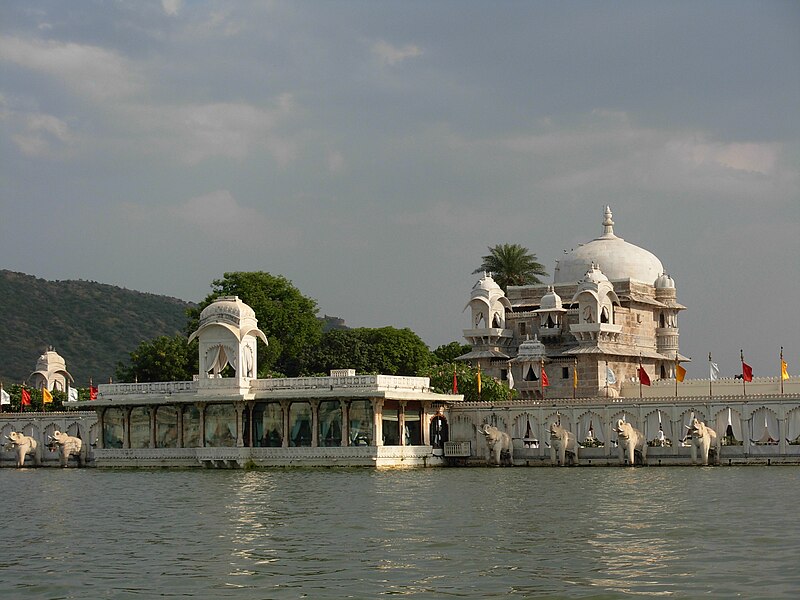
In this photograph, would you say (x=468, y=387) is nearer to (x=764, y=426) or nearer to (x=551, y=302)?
(x=551, y=302)

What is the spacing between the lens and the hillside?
411 feet

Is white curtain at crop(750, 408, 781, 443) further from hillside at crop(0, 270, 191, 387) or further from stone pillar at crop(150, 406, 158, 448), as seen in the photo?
hillside at crop(0, 270, 191, 387)

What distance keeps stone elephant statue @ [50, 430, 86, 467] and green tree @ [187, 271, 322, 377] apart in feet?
62.0

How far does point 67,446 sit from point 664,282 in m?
36.4

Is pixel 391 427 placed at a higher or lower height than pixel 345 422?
lower

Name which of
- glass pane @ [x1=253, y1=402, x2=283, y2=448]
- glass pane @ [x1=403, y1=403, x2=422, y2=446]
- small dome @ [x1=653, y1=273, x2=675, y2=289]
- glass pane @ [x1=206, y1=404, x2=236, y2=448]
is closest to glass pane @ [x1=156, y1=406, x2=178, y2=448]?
glass pane @ [x1=206, y1=404, x2=236, y2=448]

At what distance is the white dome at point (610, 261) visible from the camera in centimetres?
7862

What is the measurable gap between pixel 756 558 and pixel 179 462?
37367 millimetres

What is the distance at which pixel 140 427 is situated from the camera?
5847 centimetres

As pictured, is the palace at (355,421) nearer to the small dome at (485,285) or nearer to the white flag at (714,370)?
the white flag at (714,370)

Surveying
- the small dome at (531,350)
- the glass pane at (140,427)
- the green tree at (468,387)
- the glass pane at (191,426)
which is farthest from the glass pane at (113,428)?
the small dome at (531,350)

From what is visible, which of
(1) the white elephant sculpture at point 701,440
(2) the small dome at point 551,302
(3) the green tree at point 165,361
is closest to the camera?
(1) the white elephant sculpture at point 701,440

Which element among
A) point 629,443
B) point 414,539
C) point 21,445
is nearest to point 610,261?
point 629,443

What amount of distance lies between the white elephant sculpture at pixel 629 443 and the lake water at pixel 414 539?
7344 millimetres
